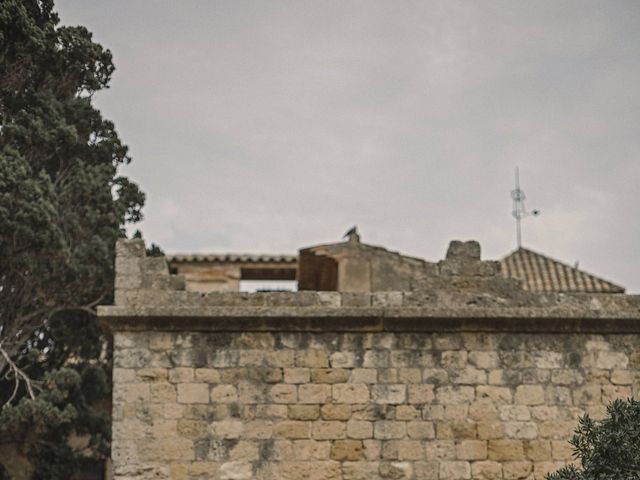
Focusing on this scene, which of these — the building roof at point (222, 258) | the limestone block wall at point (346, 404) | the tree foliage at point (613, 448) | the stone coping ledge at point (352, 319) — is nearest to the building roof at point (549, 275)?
the building roof at point (222, 258)

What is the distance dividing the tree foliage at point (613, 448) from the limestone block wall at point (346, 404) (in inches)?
80.3

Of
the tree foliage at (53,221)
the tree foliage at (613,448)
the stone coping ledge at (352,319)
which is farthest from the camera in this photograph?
the tree foliage at (53,221)

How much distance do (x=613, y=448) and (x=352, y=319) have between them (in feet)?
9.41

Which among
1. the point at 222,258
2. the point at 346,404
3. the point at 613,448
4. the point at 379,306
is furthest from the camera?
the point at 222,258

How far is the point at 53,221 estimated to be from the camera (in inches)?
464

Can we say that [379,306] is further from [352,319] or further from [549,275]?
[549,275]

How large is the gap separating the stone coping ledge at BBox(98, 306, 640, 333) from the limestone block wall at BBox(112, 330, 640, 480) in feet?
0.24

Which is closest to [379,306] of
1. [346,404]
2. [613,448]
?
[346,404]

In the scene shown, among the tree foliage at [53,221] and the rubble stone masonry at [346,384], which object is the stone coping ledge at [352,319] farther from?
the tree foliage at [53,221]

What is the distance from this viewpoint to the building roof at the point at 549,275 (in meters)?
18.6

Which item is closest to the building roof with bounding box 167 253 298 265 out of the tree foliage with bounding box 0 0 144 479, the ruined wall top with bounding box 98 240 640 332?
the tree foliage with bounding box 0 0 144 479

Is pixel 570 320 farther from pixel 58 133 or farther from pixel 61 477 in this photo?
pixel 61 477

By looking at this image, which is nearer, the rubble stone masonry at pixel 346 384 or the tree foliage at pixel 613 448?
the tree foliage at pixel 613 448

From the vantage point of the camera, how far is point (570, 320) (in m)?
8.59
